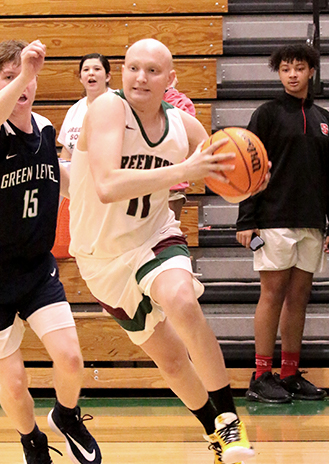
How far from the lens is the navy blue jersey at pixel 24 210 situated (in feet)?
9.32

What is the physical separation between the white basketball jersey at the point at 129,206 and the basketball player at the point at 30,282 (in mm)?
211

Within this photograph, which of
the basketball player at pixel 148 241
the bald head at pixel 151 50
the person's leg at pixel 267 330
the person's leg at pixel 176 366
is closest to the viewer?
the basketball player at pixel 148 241

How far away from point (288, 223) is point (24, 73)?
2.29 metres

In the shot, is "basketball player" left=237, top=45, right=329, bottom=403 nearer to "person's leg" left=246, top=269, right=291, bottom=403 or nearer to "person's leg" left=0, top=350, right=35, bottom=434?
"person's leg" left=246, top=269, right=291, bottom=403

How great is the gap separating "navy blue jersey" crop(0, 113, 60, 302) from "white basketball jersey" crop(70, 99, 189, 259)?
186 millimetres

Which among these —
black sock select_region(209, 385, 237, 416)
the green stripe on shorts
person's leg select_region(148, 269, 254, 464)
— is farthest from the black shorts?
black sock select_region(209, 385, 237, 416)

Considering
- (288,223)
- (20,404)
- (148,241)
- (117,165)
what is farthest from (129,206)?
(288,223)

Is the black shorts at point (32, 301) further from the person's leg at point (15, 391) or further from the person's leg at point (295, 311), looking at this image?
the person's leg at point (295, 311)

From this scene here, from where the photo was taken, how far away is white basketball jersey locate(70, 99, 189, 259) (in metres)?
2.64

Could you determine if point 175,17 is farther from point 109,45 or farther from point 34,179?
point 34,179

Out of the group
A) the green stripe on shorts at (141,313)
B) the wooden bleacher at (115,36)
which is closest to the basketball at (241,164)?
the green stripe on shorts at (141,313)

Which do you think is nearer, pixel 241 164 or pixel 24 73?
pixel 241 164

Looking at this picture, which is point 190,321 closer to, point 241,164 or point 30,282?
point 241,164

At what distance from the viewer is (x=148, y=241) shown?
2.72 meters
